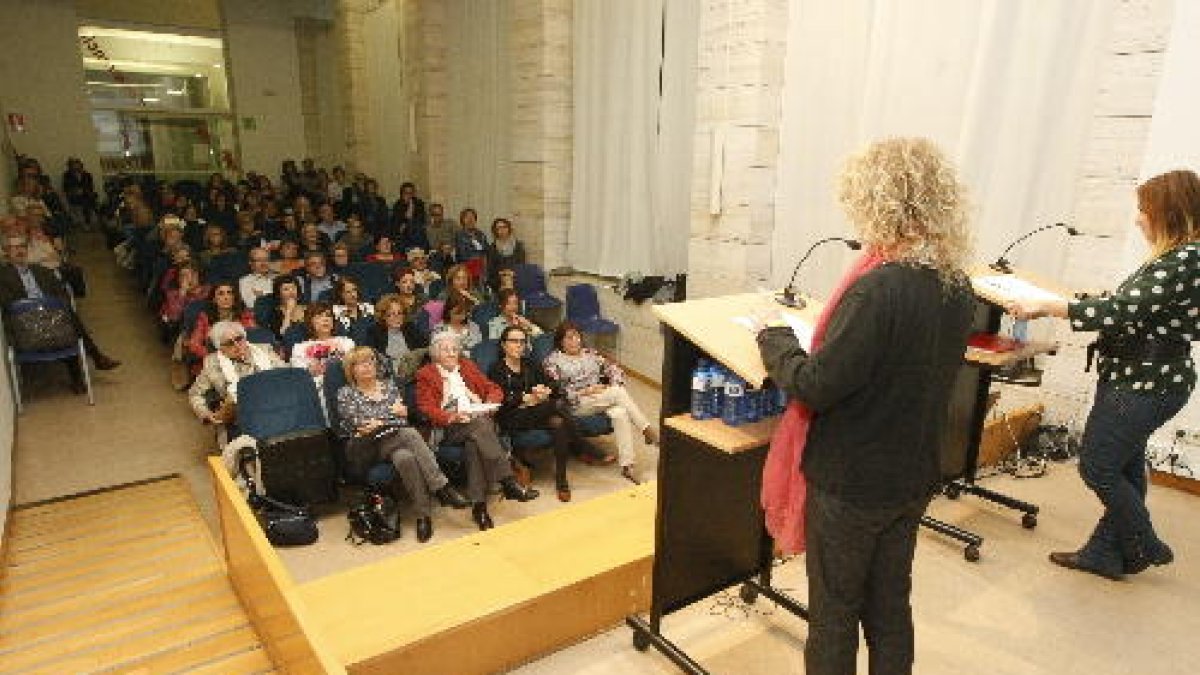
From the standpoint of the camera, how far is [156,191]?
1145 cm

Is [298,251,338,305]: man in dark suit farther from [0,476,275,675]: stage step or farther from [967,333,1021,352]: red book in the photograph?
[967,333,1021,352]: red book

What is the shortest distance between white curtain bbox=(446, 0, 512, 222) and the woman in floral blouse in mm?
3593

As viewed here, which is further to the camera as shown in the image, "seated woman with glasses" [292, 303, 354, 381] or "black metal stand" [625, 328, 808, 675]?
"seated woman with glasses" [292, 303, 354, 381]

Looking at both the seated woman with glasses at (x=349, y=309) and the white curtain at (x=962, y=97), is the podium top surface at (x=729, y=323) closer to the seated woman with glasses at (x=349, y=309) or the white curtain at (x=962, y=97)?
the white curtain at (x=962, y=97)

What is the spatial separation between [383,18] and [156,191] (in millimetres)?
4733

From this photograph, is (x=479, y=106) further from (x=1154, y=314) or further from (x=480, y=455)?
(x=1154, y=314)

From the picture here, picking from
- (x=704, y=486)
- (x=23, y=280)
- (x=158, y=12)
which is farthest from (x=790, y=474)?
(x=158, y=12)

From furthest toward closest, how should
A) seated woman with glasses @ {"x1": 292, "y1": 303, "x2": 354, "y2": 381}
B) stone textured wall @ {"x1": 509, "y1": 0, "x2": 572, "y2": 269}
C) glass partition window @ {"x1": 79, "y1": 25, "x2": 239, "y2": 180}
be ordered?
1. glass partition window @ {"x1": 79, "y1": 25, "x2": 239, "y2": 180}
2. stone textured wall @ {"x1": 509, "y1": 0, "x2": 572, "y2": 269}
3. seated woman with glasses @ {"x1": 292, "y1": 303, "x2": 354, "y2": 381}

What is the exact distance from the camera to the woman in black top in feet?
14.1

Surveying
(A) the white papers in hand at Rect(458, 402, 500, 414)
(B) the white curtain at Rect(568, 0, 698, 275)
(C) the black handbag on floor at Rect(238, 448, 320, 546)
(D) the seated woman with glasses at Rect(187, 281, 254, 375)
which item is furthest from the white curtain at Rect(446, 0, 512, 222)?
(C) the black handbag on floor at Rect(238, 448, 320, 546)

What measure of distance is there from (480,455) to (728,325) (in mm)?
2272

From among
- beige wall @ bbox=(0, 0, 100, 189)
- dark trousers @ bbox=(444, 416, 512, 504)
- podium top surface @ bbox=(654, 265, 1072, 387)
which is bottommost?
dark trousers @ bbox=(444, 416, 512, 504)

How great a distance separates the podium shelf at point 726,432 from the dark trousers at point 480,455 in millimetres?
2030

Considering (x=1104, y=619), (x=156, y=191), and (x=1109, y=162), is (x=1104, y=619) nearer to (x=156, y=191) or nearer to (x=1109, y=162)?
(x=1109, y=162)
